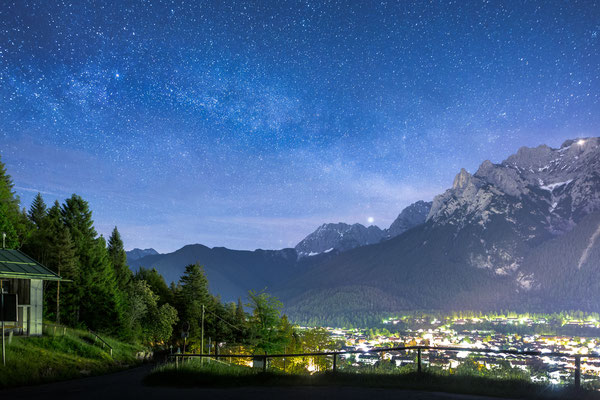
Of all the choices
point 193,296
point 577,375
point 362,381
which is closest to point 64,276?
point 193,296

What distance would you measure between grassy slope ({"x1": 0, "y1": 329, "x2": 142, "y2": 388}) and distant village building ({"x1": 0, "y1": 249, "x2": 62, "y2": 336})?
4.55ft

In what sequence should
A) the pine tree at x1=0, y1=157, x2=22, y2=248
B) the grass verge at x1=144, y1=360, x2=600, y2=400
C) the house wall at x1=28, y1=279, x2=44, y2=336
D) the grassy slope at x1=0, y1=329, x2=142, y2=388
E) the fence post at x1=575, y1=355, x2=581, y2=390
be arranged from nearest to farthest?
the fence post at x1=575, y1=355, x2=581, y2=390, the grass verge at x1=144, y1=360, x2=600, y2=400, the grassy slope at x1=0, y1=329, x2=142, y2=388, the house wall at x1=28, y1=279, x2=44, y2=336, the pine tree at x1=0, y1=157, x2=22, y2=248

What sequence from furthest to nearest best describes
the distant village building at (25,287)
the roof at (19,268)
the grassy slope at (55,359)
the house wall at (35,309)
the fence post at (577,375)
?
1. the house wall at (35,309)
2. the distant village building at (25,287)
3. the roof at (19,268)
4. the grassy slope at (55,359)
5. the fence post at (577,375)

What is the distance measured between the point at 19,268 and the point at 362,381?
102 ft

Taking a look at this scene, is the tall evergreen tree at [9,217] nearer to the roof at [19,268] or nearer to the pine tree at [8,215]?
the pine tree at [8,215]

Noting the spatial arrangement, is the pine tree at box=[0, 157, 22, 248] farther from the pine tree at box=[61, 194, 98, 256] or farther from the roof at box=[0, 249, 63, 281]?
the roof at box=[0, 249, 63, 281]

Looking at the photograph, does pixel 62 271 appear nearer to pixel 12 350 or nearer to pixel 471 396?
pixel 12 350

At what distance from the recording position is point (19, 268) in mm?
35750

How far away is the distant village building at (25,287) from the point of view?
34969 mm

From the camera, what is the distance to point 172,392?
16.2 meters

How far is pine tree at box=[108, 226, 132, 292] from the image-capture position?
265ft

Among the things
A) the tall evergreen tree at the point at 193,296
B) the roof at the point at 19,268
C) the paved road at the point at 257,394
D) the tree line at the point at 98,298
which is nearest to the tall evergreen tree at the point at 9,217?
A: the tree line at the point at 98,298

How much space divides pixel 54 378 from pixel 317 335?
257 feet

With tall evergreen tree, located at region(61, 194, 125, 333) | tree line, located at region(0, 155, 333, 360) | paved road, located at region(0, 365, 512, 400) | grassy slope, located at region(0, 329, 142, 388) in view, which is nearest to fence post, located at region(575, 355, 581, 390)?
paved road, located at region(0, 365, 512, 400)
